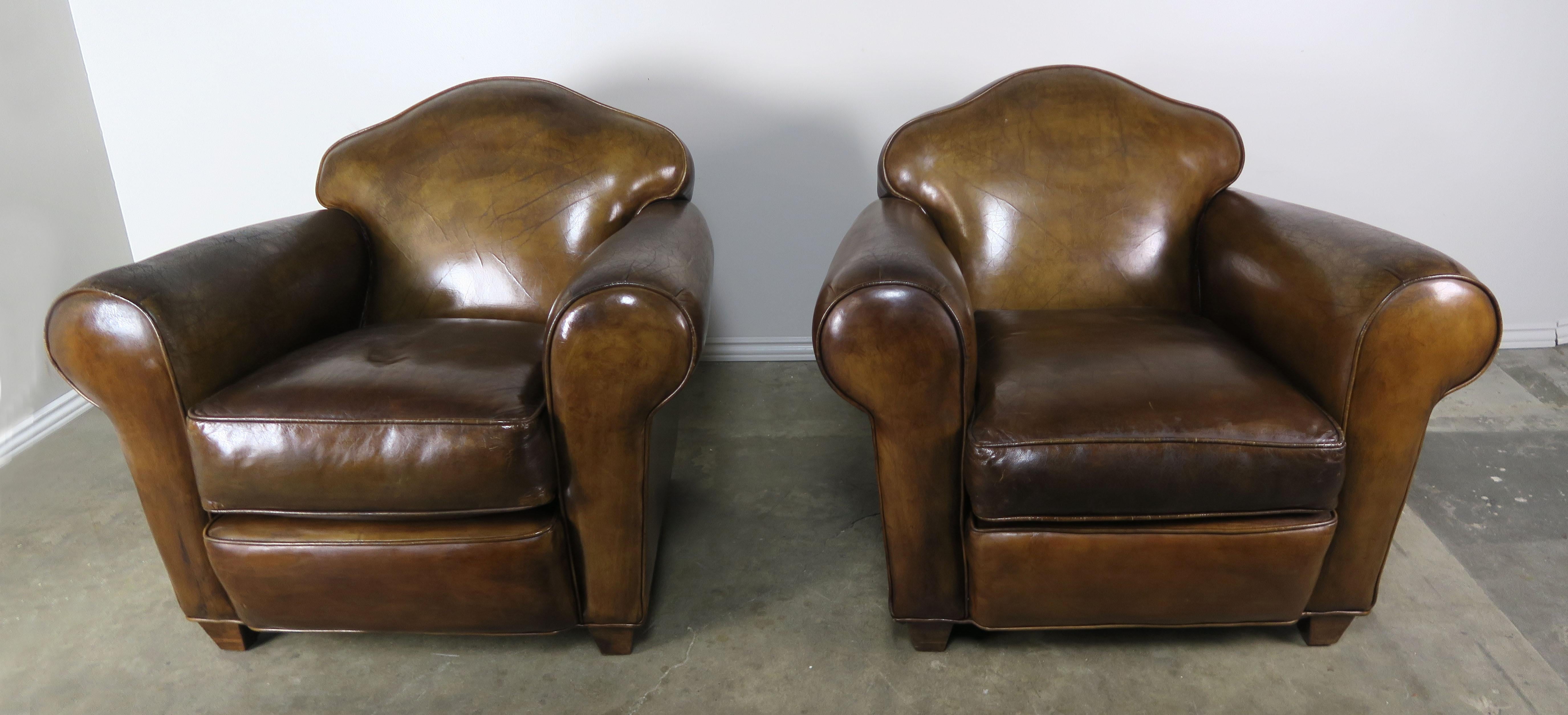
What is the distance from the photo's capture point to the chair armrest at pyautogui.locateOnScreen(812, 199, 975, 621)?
137 centimetres

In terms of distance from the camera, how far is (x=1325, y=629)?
157 centimetres

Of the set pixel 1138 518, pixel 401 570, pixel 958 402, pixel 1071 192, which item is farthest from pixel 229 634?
pixel 1071 192

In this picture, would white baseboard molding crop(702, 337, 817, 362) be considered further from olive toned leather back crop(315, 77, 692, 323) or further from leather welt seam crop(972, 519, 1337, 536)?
leather welt seam crop(972, 519, 1337, 536)

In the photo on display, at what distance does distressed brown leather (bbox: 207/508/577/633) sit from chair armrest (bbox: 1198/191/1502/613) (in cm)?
121

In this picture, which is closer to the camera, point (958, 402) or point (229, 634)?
point (958, 402)

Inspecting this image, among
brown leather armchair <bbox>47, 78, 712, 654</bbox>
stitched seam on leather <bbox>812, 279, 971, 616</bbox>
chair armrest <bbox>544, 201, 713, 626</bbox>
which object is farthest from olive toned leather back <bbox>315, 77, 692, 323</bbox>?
stitched seam on leather <bbox>812, 279, 971, 616</bbox>

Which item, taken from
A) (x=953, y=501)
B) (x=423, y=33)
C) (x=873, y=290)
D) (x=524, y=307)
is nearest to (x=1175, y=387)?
(x=953, y=501)

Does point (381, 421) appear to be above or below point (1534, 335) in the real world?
above

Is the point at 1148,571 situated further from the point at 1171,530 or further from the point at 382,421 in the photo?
the point at 382,421

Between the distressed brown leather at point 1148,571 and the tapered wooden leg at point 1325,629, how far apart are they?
84 mm

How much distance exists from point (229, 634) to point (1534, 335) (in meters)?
3.37

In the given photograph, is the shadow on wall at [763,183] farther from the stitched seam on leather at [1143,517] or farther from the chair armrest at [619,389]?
the stitched seam on leather at [1143,517]

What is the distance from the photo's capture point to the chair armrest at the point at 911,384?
1.37 m

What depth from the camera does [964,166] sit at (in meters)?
1.96
